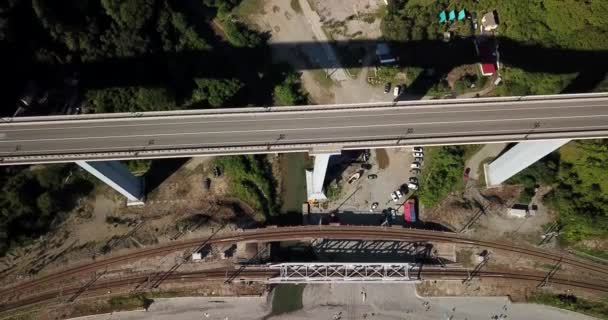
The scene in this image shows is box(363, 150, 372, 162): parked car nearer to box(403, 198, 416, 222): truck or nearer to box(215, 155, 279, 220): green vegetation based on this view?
box(403, 198, 416, 222): truck

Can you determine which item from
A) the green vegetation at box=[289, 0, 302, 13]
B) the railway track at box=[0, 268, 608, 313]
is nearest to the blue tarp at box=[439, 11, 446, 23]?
the green vegetation at box=[289, 0, 302, 13]

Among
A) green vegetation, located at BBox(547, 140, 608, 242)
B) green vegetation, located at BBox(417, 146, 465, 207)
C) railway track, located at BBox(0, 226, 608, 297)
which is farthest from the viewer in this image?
green vegetation, located at BBox(417, 146, 465, 207)

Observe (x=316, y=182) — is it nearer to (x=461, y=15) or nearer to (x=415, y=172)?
(x=415, y=172)

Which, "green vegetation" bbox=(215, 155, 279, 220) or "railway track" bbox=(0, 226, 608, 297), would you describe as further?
"green vegetation" bbox=(215, 155, 279, 220)

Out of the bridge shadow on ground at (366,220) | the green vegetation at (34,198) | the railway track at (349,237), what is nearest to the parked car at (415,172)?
the bridge shadow on ground at (366,220)

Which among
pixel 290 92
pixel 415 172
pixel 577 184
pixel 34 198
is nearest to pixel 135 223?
pixel 34 198

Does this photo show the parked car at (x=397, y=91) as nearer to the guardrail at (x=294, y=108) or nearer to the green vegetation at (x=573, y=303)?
the guardrail at (x=294, y=108)

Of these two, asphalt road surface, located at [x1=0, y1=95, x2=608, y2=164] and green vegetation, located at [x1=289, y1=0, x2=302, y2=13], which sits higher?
green vegetation, located at [x1=289, y1=0, x2=302, y2=13]
